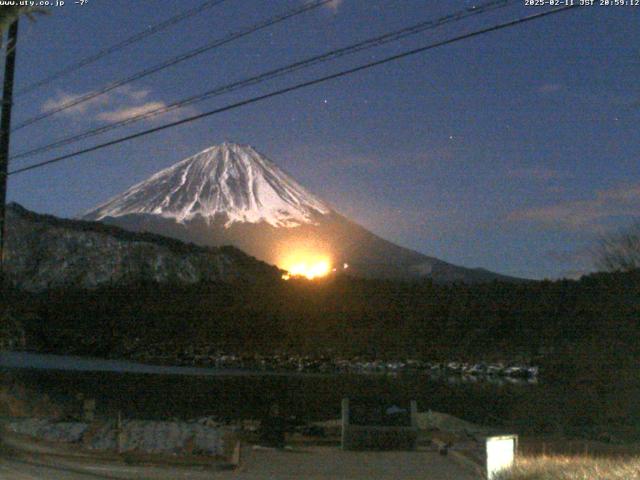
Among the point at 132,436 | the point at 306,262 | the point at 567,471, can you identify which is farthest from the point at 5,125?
the point at 306,262

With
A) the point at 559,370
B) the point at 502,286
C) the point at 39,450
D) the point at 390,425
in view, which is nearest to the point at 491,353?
the point at 502,286

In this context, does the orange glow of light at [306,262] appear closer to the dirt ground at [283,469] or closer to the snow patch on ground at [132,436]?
the snow patch on ground at [132,436]

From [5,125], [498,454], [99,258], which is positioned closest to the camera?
[498,454]

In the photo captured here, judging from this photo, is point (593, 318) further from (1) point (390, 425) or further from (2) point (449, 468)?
(2) point (449, 468)

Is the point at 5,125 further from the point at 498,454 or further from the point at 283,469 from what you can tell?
the point at 498,454

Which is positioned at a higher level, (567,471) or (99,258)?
(99,258)

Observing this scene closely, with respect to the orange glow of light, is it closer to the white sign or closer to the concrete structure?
the concrete structure

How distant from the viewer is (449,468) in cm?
1387

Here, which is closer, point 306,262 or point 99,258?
point 99,258

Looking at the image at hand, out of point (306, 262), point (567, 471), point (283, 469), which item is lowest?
point (283, 469)

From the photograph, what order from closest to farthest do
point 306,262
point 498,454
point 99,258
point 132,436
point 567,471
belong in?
point 567,471
point 498,454
point 132,436
point 99,258
point 306,262

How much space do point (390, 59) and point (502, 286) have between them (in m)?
50.2

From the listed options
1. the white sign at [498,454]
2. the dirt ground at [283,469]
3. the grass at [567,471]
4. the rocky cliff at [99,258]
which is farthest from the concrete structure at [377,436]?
the rocky cliff at [99,258]

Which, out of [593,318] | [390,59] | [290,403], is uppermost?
[390,59]
